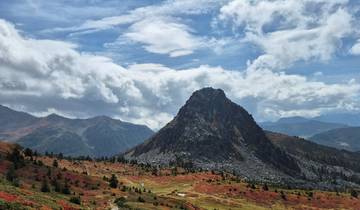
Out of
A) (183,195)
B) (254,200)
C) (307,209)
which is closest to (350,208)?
(307,209)

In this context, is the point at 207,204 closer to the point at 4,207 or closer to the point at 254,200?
the point at 254,200

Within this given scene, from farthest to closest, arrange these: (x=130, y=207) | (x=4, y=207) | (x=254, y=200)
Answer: (x=254, y=200) → (x=130, y=207) → (x=4, y=207)

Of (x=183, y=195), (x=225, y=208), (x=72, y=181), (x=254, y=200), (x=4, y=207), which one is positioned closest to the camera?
(x=4, y=207)

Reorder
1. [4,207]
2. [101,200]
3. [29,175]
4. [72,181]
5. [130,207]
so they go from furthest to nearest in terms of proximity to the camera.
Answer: [72,181], [29,175], [101,200], [130,207], [4,207]

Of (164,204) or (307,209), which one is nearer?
(164,204)

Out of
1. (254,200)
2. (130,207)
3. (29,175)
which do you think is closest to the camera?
(130,207)

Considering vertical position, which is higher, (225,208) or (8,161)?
(8,161)

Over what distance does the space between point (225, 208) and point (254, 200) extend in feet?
134

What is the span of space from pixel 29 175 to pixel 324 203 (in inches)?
4923

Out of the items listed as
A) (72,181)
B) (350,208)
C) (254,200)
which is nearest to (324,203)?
(350,208)

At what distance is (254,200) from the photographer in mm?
178250

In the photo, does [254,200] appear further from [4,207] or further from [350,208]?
[4,207]

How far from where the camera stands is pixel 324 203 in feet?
620

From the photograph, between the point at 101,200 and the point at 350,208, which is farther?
the point at 350,208
